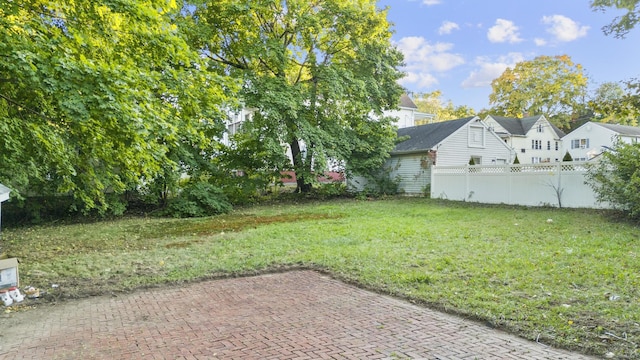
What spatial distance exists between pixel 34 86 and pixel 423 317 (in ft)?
18.5

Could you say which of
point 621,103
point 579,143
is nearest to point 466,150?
point 621,103

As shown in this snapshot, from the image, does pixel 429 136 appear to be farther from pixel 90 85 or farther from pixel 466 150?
pixel 90 85

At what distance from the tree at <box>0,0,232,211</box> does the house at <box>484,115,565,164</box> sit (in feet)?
117

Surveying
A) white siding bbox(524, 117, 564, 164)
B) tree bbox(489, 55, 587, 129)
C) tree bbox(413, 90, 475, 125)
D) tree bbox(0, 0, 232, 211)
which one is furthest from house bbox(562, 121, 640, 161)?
tree bbox(0, 0, 232, 211)

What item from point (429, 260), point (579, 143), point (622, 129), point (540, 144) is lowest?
point (429, 260)

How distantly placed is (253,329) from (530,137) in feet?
136

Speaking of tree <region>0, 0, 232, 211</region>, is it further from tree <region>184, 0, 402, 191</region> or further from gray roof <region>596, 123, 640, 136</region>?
gray roof <region>596, 123, 640, 136</region>

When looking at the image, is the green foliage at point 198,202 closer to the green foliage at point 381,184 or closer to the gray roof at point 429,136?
the green foliage at point 381,184

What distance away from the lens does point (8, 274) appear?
16.1 ft

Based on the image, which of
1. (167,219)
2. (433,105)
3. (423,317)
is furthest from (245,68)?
(433,105)

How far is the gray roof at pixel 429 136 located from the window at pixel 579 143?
25803 millimetres

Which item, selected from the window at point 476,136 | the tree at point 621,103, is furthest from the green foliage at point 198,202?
the window at point 476,136

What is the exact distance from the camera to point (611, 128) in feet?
130

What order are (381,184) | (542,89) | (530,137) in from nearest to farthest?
(381,184)
(530,137)
(542,89)
